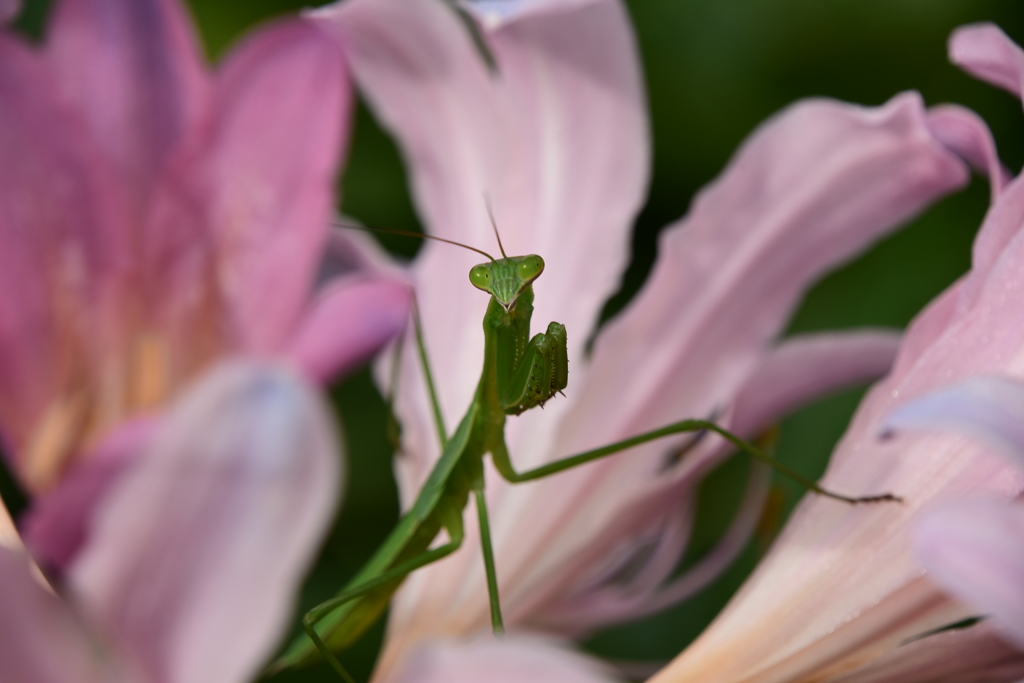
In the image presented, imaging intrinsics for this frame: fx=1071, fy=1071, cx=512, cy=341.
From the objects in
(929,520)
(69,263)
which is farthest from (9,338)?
(929,520)

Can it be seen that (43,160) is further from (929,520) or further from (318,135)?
(929,520)

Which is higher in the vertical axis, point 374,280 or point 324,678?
point 374,280

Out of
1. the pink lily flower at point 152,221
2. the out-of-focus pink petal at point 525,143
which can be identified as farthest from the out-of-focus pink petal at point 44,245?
the out-of-focus pink petal at point 525,143

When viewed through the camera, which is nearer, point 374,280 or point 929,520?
point 929,520

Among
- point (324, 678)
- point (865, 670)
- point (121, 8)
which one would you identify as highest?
point (121, 8)

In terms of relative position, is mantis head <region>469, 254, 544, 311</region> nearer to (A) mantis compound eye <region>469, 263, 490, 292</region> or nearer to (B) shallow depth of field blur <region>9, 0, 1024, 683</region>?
(A) mantis compound eye <region>469, 263, 490, 292</region>

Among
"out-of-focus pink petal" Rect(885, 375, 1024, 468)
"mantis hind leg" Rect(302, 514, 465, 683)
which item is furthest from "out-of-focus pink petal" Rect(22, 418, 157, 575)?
"out-of-focus pink petal" Rect(885, 375, 1024, 468)

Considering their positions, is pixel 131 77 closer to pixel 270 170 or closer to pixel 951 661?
pixel 270 170
